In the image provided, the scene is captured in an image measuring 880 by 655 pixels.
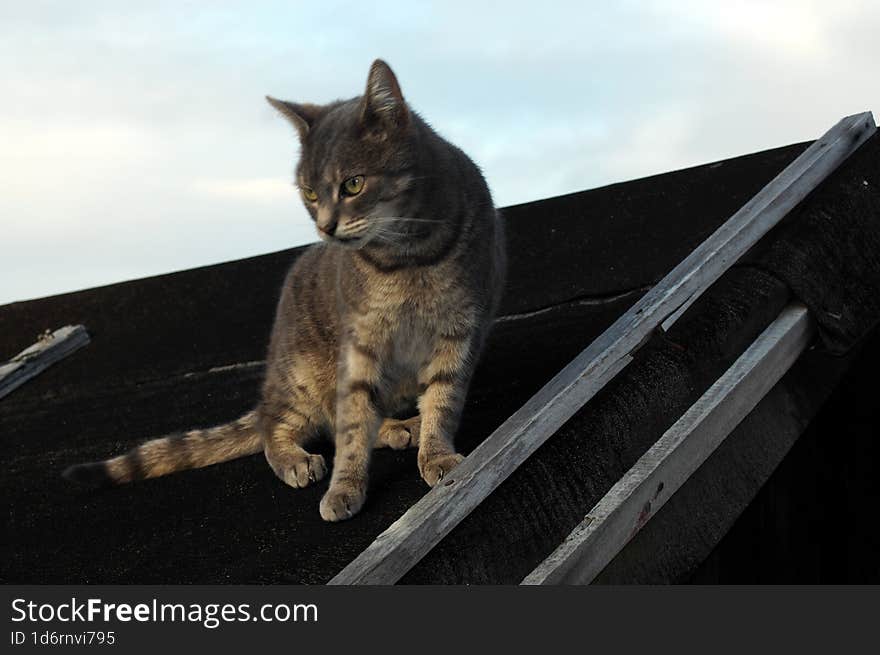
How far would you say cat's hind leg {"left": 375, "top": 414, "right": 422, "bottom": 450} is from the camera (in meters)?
3.99

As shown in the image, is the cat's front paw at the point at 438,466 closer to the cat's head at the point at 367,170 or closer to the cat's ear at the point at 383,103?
the cat's head at the point at 367,170

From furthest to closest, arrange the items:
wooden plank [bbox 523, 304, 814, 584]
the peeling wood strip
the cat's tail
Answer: the cat's tail < the peeling wood strip < wooden plank [bbox 523, 304, 814, 584]

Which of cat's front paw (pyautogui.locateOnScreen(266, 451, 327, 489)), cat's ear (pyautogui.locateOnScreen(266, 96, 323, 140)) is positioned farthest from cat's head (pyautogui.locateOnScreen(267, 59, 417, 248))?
cat's front paw (pyautogui.locateOnScreen(266, 451, 327, 489))

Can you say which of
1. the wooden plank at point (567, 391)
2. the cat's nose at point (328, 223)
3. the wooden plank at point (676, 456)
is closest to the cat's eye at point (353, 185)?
the cat's nose at point (328, 223)

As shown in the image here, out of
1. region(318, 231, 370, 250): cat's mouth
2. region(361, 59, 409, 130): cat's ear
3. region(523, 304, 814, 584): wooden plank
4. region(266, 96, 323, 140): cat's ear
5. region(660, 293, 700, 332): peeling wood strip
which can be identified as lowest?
region(523, 304, 814, 584): wooden plank

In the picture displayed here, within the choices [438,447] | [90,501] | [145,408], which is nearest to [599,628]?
[438,447]

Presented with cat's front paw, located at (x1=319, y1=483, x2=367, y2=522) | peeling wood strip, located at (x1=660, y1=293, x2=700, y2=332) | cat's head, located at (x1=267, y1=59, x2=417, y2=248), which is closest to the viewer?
cat's front paw, located at (x1=319, y1=483, x2=367, y2=522)

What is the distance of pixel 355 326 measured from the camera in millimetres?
3693

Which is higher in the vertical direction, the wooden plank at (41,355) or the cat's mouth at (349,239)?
the cat's mouth at (349,239)

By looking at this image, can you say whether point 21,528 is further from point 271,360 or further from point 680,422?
point 680,422

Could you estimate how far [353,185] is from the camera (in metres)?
3.51

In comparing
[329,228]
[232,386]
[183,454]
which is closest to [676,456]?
[329,228]

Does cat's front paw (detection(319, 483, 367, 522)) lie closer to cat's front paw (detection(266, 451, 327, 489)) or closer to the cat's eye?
cat's front paw (detection(266, 451, 327, 489))

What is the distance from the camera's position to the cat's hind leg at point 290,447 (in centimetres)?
382
